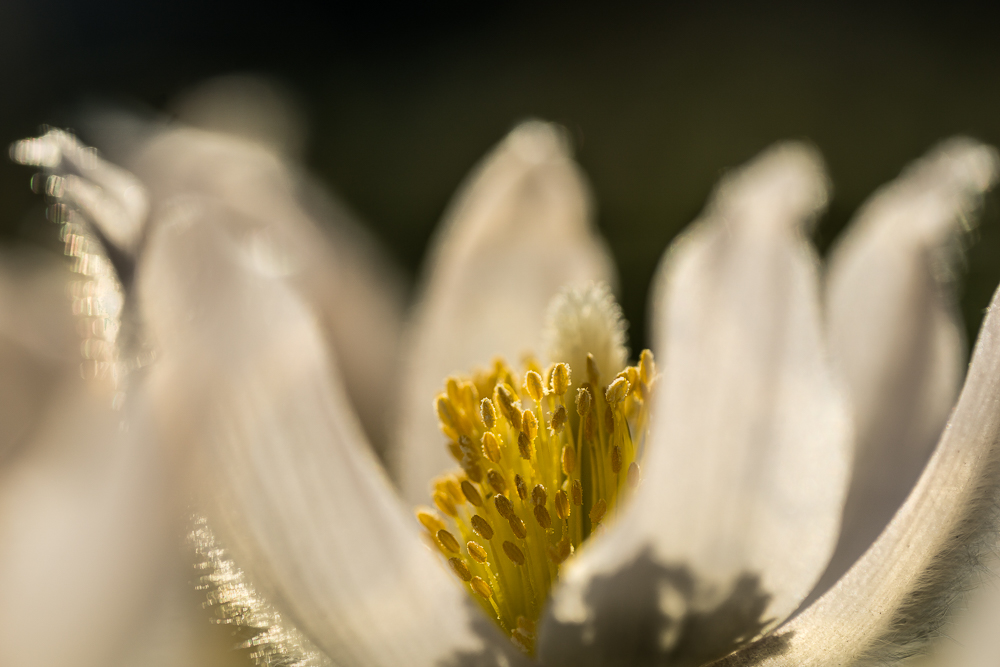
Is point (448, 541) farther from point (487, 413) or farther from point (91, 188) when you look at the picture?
point (91, 188)

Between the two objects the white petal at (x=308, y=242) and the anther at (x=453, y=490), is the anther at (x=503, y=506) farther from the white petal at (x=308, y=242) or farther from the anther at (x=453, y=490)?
the white petal at (x=308, y=242)

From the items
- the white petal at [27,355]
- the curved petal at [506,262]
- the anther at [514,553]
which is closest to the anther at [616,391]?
the anther at [514,553]

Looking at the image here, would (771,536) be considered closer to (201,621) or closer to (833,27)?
(201,621)

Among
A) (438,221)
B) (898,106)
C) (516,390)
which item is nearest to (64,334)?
(516,390)

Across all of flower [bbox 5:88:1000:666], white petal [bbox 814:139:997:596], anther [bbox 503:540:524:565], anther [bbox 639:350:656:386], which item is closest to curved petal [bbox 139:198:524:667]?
flower [bbox 5:88:1000:666]

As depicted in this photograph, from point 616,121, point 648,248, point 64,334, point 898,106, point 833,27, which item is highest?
point 833,27

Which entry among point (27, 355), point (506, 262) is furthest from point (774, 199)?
point (27, 355)
